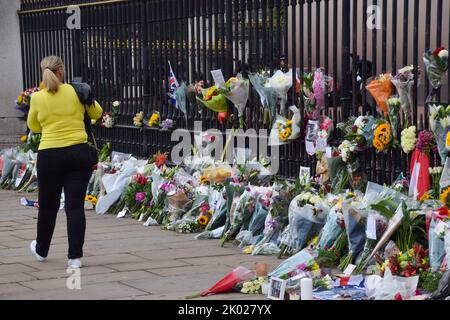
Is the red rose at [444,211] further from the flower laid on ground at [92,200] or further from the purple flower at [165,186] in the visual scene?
the flower laid on ground at [92,200]

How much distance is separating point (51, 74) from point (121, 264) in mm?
1711

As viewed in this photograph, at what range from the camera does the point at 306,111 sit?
9.12 meters

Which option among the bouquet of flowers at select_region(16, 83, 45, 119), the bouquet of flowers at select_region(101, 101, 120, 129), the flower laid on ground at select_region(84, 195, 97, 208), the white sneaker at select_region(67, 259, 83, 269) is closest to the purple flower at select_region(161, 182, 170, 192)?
the flower laid on ground at select_region(84, 195, 97, 208)

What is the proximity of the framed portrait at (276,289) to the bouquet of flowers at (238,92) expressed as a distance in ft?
12.0

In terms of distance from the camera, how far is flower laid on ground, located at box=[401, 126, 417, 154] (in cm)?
761

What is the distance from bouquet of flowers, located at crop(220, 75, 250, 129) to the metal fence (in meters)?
0.08

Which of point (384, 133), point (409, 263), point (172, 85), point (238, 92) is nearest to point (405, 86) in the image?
point (384, 133)

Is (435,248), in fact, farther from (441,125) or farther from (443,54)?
(443,54)

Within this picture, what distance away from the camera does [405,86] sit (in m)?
7.85

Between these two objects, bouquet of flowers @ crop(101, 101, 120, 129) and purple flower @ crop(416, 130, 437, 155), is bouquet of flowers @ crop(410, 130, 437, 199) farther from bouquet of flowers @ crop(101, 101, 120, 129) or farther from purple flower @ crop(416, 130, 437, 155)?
bouquet of flowers @ crop(101, 101, 120, 129)

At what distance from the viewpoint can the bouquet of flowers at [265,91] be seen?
30.9 ft

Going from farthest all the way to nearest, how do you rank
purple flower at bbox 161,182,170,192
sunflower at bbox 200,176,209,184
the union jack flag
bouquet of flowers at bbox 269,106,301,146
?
1. the union jack flag
2. purple flower at bbox 161,182,170,192
3. sunflower at bbox 200,176,209,184
4. bouquet of flowers at bbox 269,106,301,146

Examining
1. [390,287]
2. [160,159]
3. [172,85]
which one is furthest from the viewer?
[172,85]

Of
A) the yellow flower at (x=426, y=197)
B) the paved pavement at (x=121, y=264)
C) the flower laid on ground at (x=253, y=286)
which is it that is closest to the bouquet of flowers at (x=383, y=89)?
the yellow flower at (x=426, y=197)
